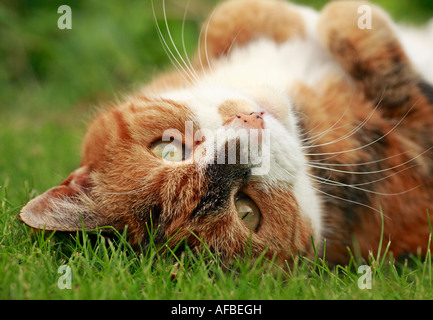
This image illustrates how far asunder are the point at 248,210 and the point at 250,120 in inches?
15.3

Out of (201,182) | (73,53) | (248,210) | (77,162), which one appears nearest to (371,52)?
(248,210)

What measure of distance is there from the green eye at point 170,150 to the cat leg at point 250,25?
1008 mm

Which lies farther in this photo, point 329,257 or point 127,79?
point 127,79

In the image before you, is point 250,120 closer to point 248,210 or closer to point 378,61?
point 248,210

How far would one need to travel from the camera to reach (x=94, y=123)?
2605mm

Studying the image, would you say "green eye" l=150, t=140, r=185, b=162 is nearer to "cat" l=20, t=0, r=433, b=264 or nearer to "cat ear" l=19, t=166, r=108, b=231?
"cat" l=20, t=0, r=433, b=264

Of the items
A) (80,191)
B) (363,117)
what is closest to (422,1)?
(363,117)

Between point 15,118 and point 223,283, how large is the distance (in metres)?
3.63

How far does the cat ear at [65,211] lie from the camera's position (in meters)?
1.99

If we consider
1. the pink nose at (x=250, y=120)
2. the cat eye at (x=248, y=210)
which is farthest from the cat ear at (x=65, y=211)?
the pink nose at (x=250, y=120)

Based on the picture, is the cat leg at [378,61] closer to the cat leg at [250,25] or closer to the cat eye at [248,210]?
the cat leg at [250,25]

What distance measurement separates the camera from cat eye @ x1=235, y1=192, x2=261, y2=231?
2.11m

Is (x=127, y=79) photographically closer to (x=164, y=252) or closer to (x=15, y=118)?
(x=15, y=118)

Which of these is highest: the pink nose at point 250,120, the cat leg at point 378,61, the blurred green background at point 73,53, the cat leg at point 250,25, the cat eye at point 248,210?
the blurred green background at point 73,53
